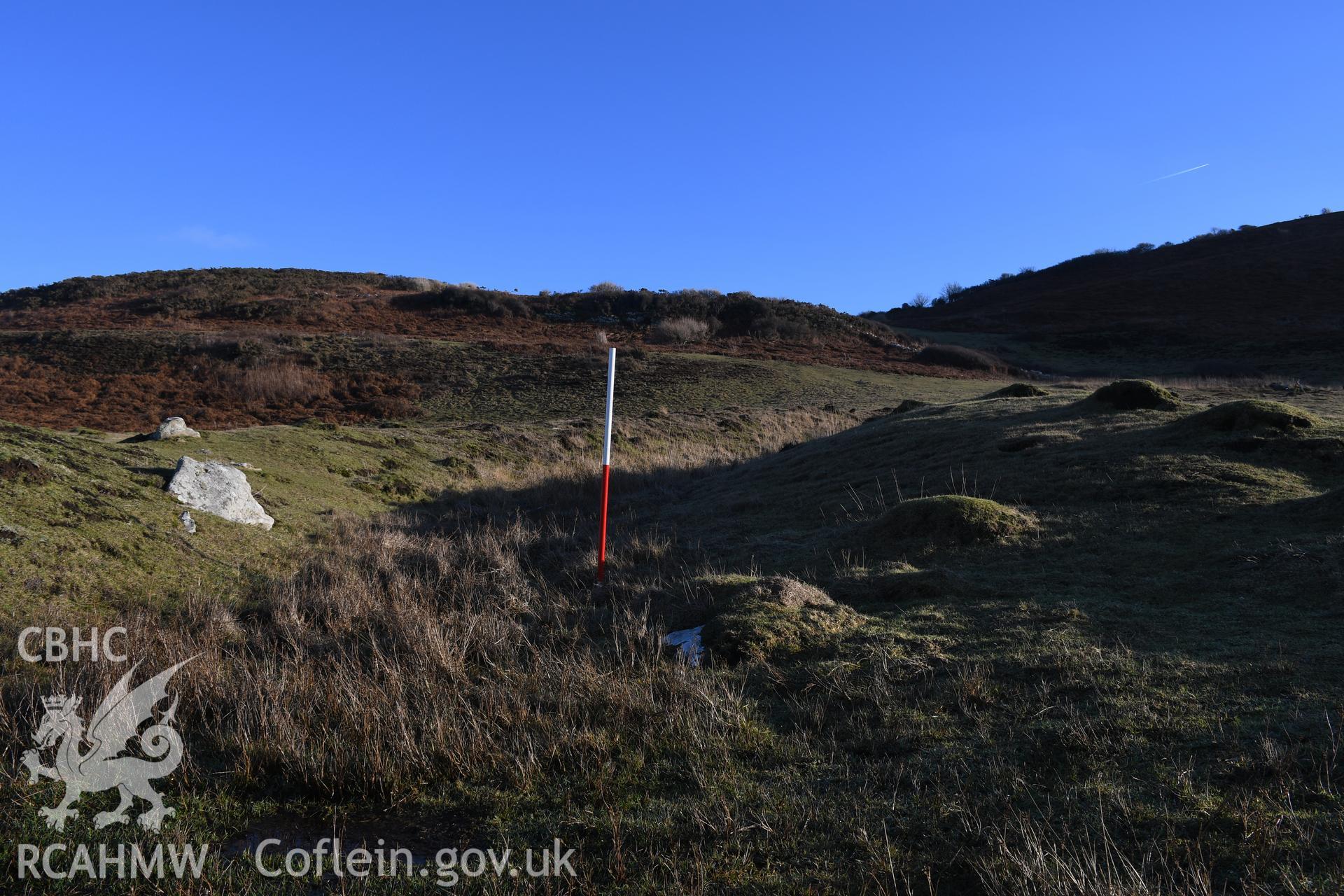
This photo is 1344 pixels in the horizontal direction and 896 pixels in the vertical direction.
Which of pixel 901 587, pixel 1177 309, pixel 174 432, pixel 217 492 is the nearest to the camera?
pixel 901 587

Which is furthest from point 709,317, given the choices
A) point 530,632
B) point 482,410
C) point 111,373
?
point 530,632

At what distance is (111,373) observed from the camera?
3222cm

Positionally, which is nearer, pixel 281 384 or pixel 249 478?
pixel 249 478

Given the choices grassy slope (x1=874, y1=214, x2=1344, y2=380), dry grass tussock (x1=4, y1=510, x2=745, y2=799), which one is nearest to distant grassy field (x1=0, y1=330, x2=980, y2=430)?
grassy slope (x1=874, y1=214, x2=1344, y2=380)

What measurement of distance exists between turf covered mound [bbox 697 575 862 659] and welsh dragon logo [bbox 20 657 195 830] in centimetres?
349

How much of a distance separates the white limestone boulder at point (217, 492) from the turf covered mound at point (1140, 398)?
1431 centimetres

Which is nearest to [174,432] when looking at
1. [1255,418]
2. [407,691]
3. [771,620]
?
[407,691]

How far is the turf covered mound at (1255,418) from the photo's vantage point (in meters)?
11.5

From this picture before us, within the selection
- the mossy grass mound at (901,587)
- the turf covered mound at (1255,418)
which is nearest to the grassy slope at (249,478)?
the mossy grass mound at (901,587)

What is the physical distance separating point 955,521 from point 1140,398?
27.0ft

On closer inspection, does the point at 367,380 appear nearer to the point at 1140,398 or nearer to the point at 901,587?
the point at 1140,398

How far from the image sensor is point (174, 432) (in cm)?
1377

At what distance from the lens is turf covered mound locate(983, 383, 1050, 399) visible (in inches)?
795

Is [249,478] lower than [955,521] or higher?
higher
